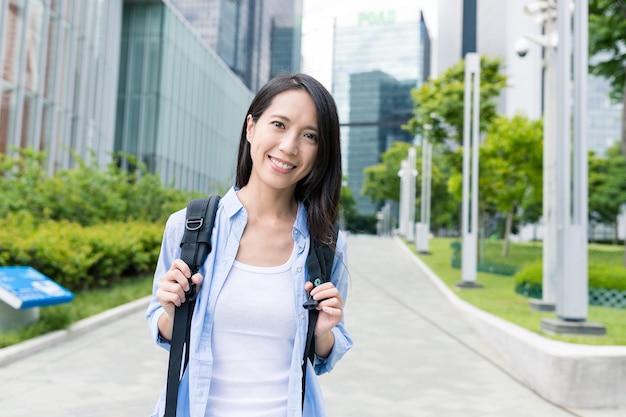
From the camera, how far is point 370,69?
5297 mm

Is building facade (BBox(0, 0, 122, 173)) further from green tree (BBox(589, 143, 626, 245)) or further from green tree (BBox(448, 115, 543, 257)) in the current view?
Answer: green tree (BBox(589, 143, 626, 245))

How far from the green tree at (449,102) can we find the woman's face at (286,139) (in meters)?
17.2

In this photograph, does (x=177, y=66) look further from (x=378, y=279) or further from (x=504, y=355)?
(x=504, y=355)

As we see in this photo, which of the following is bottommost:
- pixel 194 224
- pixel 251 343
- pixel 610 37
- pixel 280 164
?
pixel 251 343

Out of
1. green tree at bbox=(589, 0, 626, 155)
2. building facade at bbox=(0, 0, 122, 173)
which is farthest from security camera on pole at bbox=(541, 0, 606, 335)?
building facade at bbox=(0, 0, 122, 173)

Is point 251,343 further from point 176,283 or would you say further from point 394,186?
point 394,186

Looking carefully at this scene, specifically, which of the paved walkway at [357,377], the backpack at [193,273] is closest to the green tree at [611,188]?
the paved walkway at [357,377]

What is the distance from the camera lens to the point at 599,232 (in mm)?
75250

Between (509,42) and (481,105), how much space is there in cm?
3653

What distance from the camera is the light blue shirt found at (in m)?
1.61

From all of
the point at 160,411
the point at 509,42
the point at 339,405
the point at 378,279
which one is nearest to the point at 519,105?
the point at 509,42

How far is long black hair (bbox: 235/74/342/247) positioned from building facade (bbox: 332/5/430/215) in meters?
0.16

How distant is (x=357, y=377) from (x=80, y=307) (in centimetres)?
459

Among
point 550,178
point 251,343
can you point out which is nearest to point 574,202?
point 550,178
